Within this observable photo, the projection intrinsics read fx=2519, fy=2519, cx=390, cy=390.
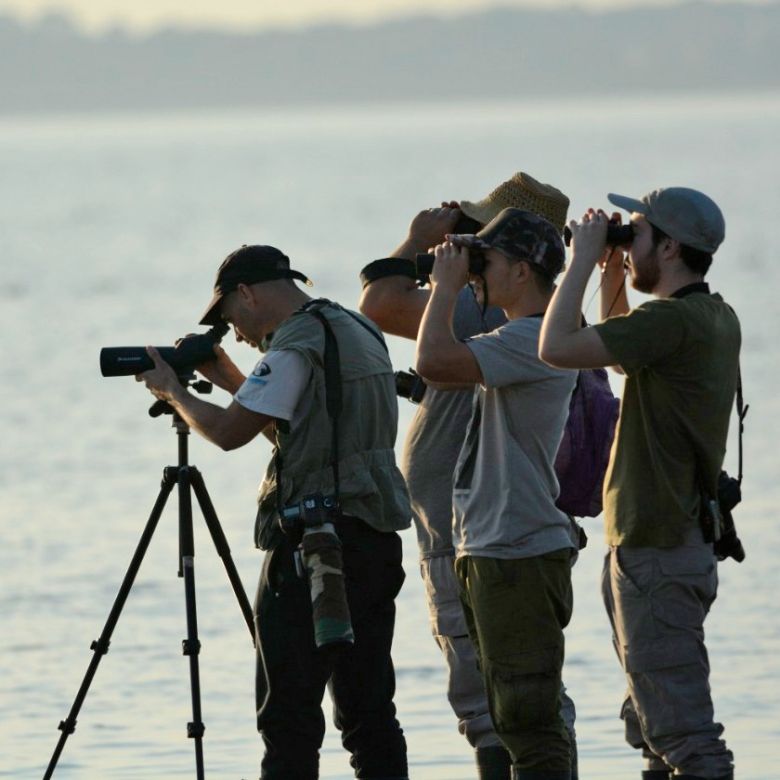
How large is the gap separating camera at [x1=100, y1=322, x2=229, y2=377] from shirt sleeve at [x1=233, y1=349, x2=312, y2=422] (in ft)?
0.99

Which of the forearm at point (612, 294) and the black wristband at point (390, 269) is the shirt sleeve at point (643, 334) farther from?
the black wristband at point (390, 269)

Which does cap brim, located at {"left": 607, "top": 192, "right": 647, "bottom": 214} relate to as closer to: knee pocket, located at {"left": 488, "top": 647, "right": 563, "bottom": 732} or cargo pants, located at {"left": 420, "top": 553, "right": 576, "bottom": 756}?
knee pocket, located at {"left": 488, "top": 647, "right": 563, "bottom": 732}

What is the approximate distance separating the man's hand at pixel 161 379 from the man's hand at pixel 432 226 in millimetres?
888

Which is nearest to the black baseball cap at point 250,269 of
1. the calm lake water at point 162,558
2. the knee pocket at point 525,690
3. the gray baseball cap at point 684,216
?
the gray baseball cap at point 684,216

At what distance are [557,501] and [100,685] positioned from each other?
3210mm

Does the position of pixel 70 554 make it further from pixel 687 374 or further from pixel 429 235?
pixel 687 374

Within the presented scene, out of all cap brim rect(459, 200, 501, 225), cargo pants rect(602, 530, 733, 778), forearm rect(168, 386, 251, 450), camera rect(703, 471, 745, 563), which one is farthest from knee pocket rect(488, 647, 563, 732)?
cap brim rect(459, 200, 501, 225)

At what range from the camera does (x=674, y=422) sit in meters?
5.74

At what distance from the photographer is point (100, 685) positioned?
924 cm

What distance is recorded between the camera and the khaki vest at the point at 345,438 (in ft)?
19.8

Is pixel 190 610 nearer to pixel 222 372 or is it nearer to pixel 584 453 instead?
pixel 222 372

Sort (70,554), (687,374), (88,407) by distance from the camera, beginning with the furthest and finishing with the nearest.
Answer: (88,407) < (70,554) < (687,374)

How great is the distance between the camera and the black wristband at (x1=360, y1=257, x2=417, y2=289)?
22.0ft

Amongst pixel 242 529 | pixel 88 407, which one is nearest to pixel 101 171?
pixel 88 407
